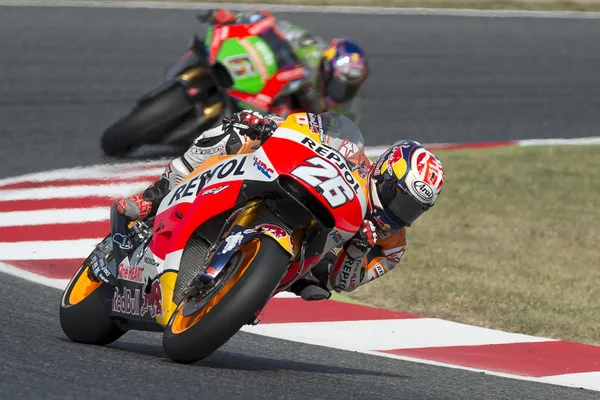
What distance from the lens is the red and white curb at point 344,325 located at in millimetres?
6527

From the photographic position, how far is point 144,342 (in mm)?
6164

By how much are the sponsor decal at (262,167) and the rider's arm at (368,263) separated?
0.67 metres

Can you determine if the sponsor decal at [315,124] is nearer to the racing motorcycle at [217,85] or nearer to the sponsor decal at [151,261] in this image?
the sponsor decal at [151,261]

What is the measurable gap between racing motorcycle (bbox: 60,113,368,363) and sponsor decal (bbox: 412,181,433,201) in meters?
0.22

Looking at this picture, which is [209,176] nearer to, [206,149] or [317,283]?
[206,149]

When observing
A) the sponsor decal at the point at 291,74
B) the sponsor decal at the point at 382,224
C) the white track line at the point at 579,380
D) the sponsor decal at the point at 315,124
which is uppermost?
the sponsor decal at the point at 315,124

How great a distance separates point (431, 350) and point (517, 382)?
822mm

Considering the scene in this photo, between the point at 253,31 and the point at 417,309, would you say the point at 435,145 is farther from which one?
the point at 417,309

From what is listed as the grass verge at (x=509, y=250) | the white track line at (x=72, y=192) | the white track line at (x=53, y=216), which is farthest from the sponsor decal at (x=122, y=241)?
the white track line at (x=72, y=192)

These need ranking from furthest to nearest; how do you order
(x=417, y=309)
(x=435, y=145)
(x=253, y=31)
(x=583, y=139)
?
1. (x=583, y=139)
2. (x=435, y=145)
3. (x=253, y=31)
4. (x=417, y=309)

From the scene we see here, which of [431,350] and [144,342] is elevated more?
[144,342]

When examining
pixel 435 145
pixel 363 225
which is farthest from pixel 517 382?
pixel 435 145

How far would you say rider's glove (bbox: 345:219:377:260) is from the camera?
5.23 metres

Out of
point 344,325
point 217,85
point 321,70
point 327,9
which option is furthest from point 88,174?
point 327,9
